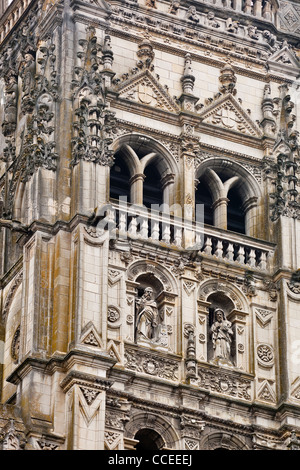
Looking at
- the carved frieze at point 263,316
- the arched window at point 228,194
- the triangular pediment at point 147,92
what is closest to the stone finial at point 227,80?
the triangular pediment at point 147,92

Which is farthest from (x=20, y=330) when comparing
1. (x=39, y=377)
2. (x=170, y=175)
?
(x=170, y=175)

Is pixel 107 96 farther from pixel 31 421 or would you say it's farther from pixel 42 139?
pixel 31 421

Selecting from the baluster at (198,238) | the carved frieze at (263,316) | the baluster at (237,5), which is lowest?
the carved frieze at (263,316)

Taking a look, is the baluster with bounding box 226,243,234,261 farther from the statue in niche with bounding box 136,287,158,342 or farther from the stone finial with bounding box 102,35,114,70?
the stone finial with bounding box 102,35,114,70

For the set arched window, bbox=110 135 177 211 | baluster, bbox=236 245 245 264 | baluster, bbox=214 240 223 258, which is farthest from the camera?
arched window, bbox=110 135 177 211

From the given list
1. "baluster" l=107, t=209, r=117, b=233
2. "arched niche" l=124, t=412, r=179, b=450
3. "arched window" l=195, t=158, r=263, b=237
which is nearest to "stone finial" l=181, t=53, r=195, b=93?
"arched window" l=195, t=158, r=263, b=237

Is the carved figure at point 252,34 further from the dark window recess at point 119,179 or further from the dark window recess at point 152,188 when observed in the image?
the dark window recess at point 119,179

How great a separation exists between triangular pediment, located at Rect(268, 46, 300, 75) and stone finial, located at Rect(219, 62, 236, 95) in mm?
1136

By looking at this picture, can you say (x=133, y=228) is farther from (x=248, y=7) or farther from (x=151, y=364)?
(x=248, y=7)

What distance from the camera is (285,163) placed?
53.3m

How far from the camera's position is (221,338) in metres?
50.7

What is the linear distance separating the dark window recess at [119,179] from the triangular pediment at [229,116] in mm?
2297

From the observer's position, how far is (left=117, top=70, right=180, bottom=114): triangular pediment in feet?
174

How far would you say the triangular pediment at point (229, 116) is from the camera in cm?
5394
